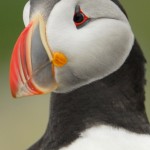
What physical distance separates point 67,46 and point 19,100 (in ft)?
13.8

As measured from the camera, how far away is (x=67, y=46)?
425 cm

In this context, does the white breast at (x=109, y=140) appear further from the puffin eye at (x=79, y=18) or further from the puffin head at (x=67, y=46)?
the puffin eye at (x=79, y=18)

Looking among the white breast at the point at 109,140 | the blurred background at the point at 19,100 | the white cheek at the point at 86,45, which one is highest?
the white cheek at the point at 86,45

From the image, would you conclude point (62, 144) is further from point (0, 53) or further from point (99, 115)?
point (0, 53)

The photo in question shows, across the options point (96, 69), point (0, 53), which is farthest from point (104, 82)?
point (0, 53)

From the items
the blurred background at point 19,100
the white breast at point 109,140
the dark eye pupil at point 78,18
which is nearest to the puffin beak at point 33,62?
the dark eye pupil at point 78,18

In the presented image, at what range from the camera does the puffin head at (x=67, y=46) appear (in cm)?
422

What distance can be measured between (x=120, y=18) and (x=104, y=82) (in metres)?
0.25

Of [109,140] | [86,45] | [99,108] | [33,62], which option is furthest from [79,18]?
[109,140]

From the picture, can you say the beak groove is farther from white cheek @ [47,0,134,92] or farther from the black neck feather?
the black neck feather

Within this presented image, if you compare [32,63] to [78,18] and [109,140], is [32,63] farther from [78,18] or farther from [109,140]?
[109,140]

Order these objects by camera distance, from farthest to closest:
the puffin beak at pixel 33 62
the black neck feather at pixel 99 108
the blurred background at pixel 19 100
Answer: the blurred background at pixel 19 100 < the black neck feather at pixel 99 108 < the puffin beak at pixel 33 62

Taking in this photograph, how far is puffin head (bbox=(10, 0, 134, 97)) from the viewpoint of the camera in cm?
422

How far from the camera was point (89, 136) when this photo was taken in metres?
4.28
